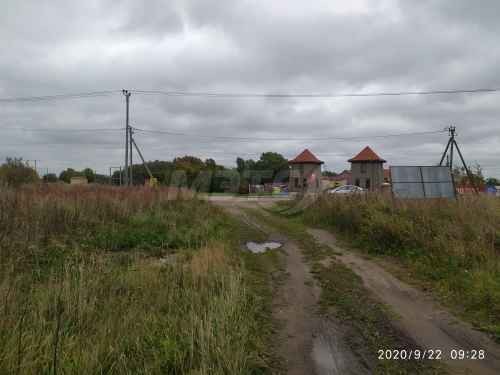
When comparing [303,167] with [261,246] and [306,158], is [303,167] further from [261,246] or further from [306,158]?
[261,246]

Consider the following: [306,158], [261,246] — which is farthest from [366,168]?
[261,246]

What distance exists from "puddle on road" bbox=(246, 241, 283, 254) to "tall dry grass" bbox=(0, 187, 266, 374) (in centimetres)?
201

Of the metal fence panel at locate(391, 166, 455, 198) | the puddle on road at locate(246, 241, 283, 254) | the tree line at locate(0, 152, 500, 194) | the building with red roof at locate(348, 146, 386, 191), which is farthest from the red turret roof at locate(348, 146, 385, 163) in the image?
the puddle on road at locate(246, 241, 283, 254)

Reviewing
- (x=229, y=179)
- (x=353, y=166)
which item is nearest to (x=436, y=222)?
(x=229, y=179)

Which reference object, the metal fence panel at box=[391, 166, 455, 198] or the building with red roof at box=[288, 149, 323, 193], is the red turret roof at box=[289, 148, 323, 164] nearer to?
the building with red roof at box=[288, 149, 323, 193]

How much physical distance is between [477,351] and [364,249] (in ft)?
15.8

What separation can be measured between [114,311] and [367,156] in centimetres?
5050

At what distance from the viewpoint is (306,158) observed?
171 ft

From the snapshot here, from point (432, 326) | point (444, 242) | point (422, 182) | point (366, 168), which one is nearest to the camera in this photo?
point (432, 326)

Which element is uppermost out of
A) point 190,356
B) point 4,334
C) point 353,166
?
point 353,166

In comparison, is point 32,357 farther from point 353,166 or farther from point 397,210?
point 353,166

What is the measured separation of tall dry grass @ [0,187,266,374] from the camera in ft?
7.87

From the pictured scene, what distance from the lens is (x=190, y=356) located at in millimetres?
2504

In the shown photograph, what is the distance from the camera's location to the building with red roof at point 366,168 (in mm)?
47062
